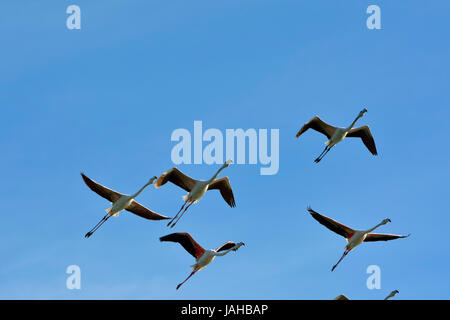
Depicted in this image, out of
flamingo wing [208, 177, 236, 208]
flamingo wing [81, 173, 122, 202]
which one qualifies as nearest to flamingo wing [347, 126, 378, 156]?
flamingo wing [208, 177, 236, 208]

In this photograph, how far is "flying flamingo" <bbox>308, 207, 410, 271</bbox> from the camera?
1578 inches

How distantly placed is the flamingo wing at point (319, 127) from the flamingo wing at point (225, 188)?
3940 mm

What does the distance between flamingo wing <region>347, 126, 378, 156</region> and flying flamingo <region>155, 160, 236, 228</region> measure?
631 centimetres

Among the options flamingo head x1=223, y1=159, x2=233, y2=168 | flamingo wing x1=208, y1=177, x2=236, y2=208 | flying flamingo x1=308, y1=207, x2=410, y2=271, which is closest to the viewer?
flying flamingo x1=308, y1=207, x2=410, y2=271

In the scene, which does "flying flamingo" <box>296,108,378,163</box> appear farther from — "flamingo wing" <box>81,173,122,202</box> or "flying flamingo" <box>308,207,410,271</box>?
"flamingo wing" <box>81,173,122,202</box>

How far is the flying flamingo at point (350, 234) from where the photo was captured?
40094 millimetres

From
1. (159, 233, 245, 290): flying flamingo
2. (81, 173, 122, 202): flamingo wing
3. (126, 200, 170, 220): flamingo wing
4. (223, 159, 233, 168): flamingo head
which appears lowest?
(159, 233, 245, 290): flying flamingo

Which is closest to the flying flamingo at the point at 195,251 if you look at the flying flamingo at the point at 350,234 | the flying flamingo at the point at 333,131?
the flying flamingo at the point at 350,234

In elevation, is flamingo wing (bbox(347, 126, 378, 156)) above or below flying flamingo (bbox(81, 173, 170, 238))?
above
